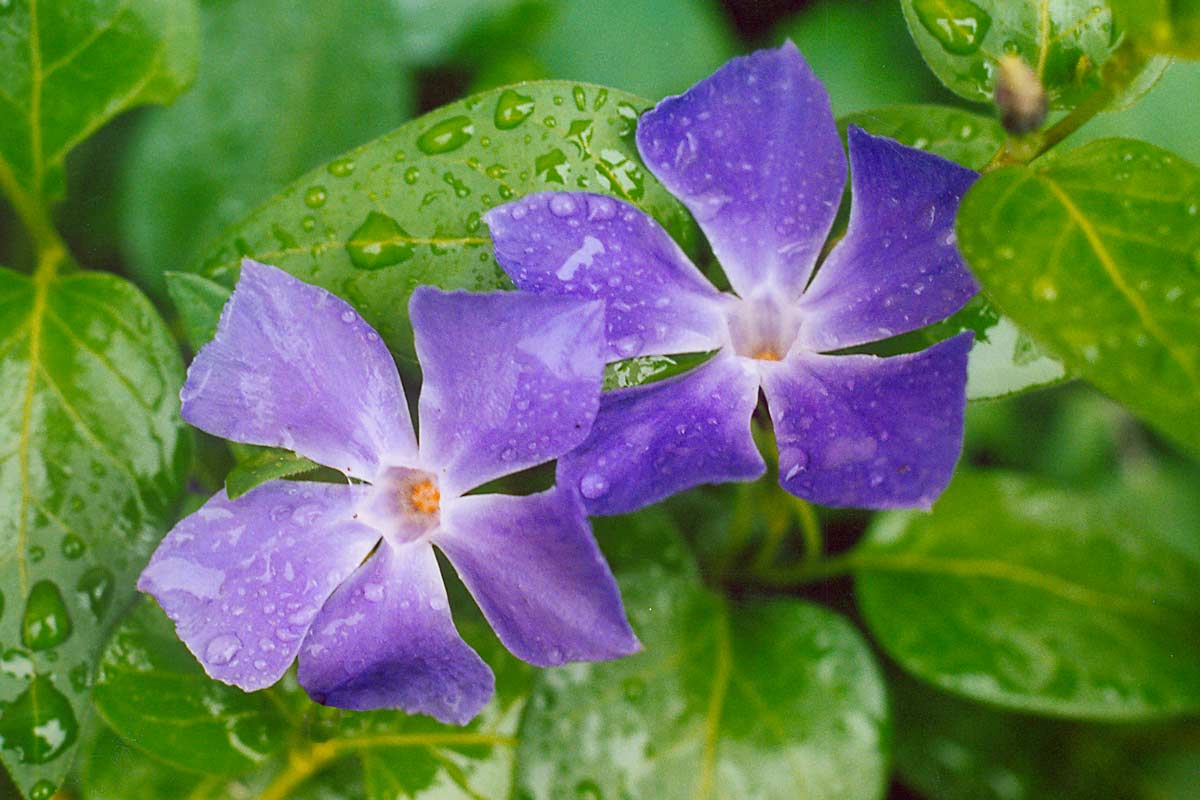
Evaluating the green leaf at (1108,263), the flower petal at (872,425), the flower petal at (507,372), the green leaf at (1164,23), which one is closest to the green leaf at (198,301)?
the flower petal at (507,372)

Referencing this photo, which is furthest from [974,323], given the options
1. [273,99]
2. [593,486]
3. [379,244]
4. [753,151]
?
[273,99]

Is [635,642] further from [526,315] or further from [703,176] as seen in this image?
[703,176]

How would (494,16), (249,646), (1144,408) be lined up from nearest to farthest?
(1144,408)
(249,646)
(494,16)

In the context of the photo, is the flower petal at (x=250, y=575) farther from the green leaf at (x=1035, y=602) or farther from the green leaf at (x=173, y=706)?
the green leaf at (x=1035, y=602)

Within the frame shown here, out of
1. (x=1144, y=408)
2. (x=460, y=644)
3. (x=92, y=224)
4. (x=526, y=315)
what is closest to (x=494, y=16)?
(x=92, y=224)

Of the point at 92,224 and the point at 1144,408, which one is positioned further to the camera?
the point at 92,224

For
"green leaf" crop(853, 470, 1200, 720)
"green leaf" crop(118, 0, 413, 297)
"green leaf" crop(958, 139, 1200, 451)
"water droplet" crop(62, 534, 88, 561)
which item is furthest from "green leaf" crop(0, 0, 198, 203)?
"green leaf" crop(853, 470, 1200, 720)
